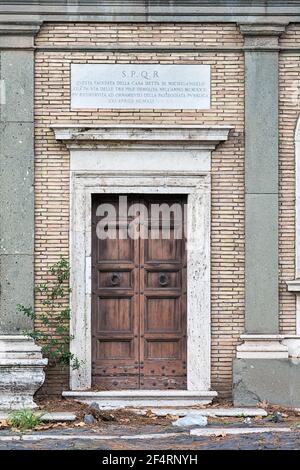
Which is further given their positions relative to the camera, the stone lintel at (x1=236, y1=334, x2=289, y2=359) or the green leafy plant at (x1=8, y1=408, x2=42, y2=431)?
the stone lintel at (x1=236, y1=334, x2=289, y2=359)

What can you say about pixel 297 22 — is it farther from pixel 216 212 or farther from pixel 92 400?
pixel 92 400

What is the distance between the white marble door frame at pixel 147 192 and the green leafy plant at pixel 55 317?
97 mm

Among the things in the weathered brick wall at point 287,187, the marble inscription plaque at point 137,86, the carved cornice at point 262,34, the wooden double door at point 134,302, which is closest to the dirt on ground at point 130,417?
the wooden double door at point 134,302

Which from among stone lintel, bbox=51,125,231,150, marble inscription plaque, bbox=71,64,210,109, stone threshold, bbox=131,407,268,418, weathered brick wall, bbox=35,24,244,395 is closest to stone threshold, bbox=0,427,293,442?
stone threshold, bbox=131,407,268,418

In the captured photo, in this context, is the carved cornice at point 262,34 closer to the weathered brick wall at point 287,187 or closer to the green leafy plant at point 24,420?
the weathered brick wall at point 287,187

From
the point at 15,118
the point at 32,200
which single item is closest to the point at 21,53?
the point at 15,118

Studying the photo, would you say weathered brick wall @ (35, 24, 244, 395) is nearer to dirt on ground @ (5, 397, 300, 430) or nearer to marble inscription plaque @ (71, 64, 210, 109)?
marble inscription plaque @ (71, 64, 210, 109)

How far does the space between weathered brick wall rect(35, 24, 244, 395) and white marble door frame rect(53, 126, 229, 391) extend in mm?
123

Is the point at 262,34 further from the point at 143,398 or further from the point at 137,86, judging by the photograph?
the point at 143,398

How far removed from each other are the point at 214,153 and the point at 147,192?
100 centimetres

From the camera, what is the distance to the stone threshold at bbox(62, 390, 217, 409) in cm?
1407

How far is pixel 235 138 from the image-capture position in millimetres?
14273

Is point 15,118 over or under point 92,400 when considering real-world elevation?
over

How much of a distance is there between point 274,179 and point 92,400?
3.64m
